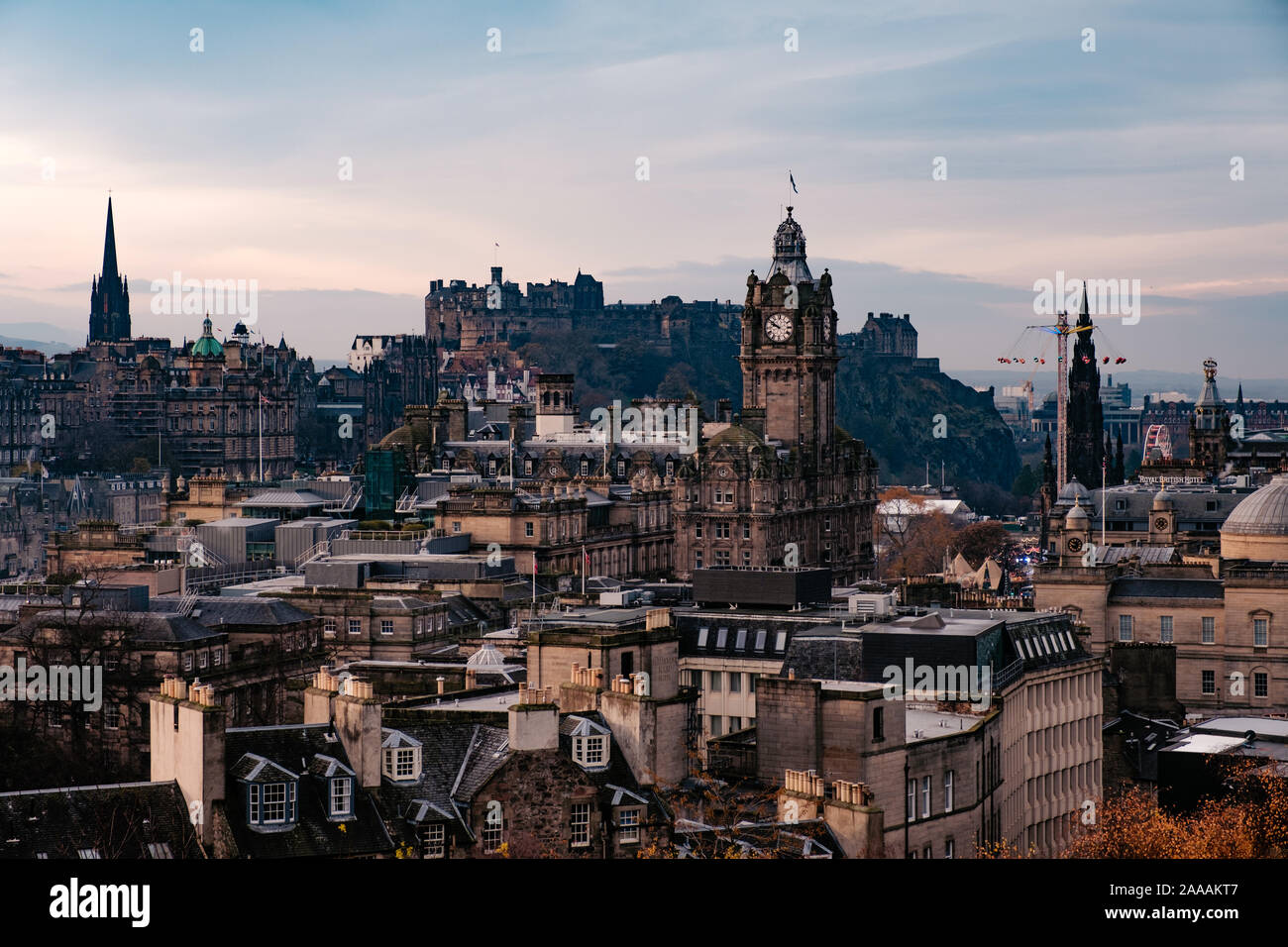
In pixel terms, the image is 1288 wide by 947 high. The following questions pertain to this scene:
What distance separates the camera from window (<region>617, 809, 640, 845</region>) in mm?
37875

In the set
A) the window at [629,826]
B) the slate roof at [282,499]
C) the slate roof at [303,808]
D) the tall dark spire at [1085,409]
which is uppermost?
the tall dark spire at [1085,409]

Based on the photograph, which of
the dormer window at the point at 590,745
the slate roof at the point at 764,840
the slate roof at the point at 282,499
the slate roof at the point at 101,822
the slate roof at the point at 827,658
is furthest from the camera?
the slate roof at the point at 282,499

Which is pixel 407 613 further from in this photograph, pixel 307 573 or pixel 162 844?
pixel 162 844

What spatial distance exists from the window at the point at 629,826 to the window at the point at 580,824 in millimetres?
577

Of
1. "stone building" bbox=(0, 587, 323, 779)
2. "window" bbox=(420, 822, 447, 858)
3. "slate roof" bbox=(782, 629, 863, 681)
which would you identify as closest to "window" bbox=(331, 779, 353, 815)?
"window" bbox=(420, 822, 447, 858)

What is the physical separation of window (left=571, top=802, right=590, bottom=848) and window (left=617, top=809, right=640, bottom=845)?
1.89 feet

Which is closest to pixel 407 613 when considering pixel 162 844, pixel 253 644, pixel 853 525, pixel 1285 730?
pixel 253 644

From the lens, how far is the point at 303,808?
35625 millimetres

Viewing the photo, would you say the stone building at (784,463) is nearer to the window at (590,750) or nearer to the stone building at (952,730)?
the stone building at (952,730)

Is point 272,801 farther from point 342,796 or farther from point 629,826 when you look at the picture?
point 629,826

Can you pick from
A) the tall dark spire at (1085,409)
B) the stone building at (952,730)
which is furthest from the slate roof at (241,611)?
the tall dark spire at (1085,409)

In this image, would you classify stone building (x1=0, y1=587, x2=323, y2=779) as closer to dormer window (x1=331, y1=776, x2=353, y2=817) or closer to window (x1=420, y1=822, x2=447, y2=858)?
dormer window (x1=331, y1=776, x2=353, y2=817)

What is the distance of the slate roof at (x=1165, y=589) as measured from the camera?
7994 cm
